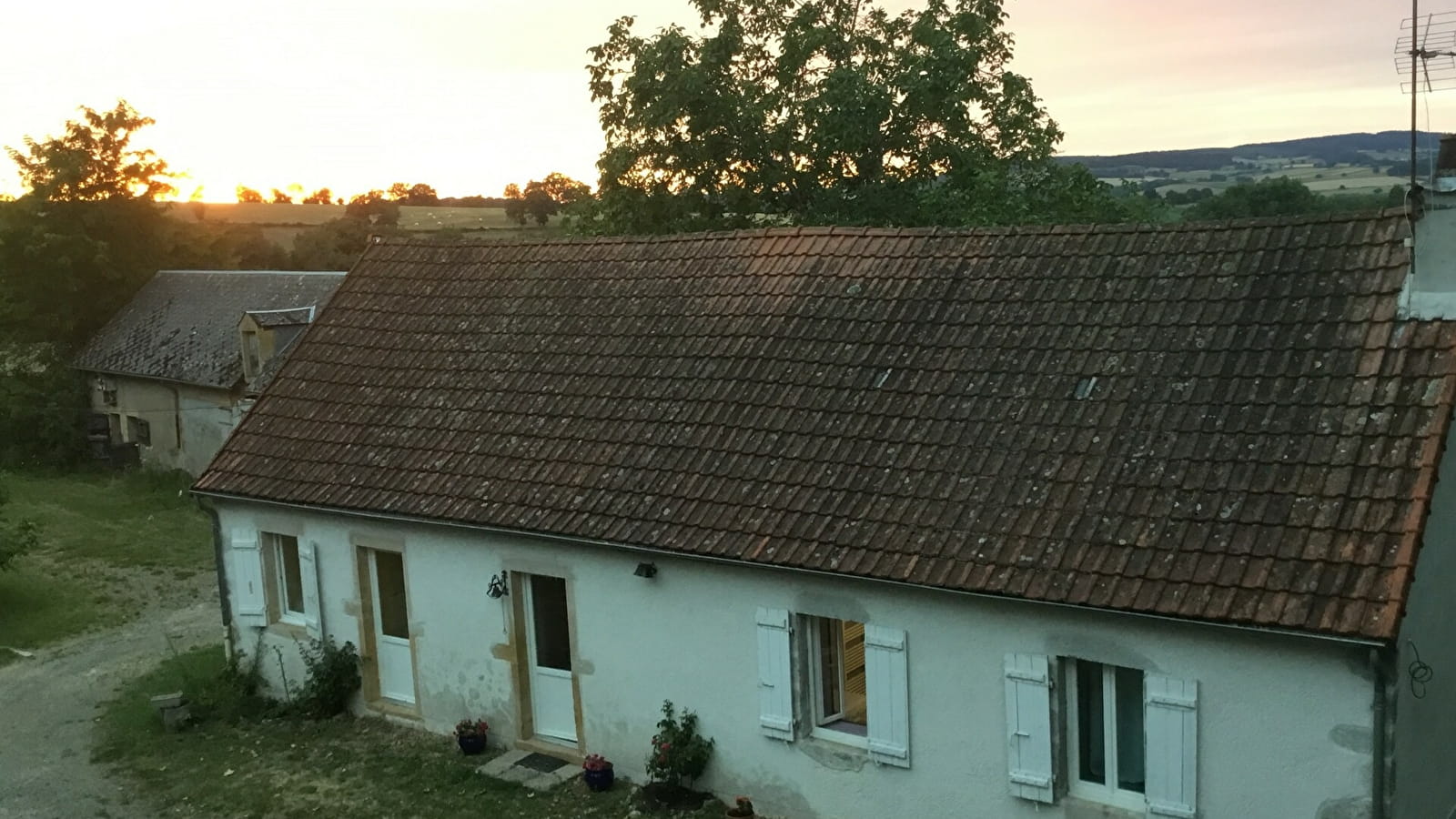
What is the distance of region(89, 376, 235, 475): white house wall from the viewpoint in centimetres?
3130

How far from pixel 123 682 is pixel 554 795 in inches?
313

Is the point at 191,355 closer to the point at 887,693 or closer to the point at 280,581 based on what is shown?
the point at 280,581

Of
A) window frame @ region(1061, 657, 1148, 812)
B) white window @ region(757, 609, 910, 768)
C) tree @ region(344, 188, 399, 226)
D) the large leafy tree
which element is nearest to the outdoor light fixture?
white window @ region(757, 609, 910, 768)

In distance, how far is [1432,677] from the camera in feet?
28.0

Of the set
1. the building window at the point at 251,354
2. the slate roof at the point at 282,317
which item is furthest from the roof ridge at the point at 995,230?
the building window at the point at 251,354

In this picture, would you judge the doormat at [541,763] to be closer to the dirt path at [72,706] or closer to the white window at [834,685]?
the white window at [834,685]

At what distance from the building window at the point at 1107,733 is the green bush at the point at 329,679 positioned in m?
7.90

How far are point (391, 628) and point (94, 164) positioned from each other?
3017 centimetres

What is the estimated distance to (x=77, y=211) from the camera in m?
37.6

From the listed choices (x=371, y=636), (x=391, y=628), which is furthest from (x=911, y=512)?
(x=371, y=636)

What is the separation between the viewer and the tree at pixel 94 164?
36.8m

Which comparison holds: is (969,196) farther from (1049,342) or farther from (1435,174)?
(1435,174)

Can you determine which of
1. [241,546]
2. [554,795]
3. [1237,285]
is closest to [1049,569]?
[1237,285]

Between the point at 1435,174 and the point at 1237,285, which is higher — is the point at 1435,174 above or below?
above
